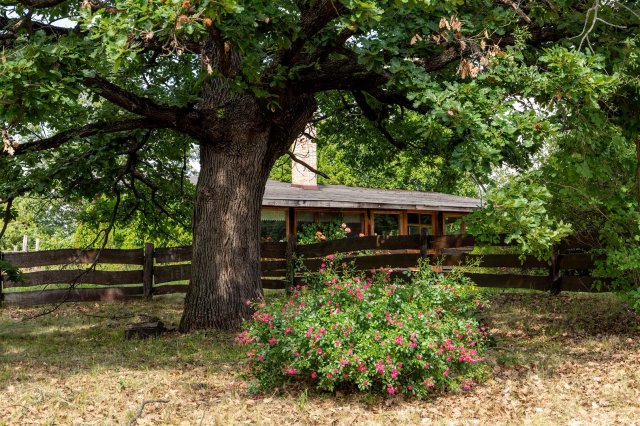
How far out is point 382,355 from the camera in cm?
568

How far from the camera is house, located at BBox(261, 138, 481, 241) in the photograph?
20.9 m

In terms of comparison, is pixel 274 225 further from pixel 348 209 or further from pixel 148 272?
pixel 148 272

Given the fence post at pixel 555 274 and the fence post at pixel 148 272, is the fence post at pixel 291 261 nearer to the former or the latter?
the fence post at pixel 148 272

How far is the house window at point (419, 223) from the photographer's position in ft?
85.7

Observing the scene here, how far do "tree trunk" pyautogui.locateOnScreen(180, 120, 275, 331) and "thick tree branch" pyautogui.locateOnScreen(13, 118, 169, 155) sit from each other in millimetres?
1024

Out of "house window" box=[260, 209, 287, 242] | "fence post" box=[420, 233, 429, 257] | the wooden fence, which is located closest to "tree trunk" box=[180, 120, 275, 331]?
the wooden fence

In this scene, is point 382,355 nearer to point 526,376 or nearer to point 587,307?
point 526,376

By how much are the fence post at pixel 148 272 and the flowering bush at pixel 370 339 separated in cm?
947

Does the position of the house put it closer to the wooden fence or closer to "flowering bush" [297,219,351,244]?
"flowering bush" [297,219,351,244]

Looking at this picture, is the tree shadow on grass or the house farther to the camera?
the house

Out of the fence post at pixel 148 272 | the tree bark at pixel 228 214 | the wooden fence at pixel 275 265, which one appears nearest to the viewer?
the tree bark at pixel 228 214

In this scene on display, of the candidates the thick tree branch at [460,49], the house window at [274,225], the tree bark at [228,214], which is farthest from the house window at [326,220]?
the thick tree branch at [460,49]

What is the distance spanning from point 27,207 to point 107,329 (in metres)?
22.0

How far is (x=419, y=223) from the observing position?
26.4 metres
